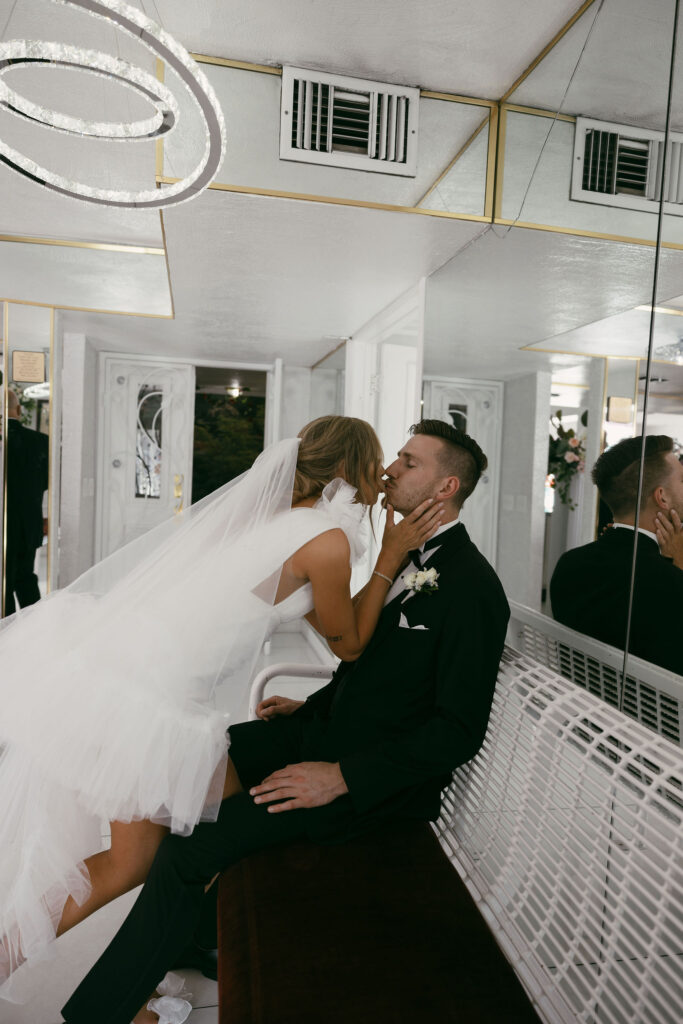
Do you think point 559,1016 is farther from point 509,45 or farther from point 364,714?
point 509,45

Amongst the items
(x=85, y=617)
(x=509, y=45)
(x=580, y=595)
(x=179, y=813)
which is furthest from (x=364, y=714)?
(x=509, y=45)

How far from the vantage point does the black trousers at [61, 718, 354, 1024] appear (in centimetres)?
131

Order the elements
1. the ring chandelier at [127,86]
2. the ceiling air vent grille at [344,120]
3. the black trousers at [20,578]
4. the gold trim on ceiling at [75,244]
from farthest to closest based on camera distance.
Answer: the black trousers at [20,578] → the gold trim on ceiling at [75,244] → the ceiling air vent grille at [344,120] → the ring chandelier at [127,86]

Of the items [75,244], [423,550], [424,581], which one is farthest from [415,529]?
[75,244]

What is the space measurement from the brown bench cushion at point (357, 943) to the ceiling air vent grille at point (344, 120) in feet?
7.33

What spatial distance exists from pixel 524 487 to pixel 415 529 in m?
0.54

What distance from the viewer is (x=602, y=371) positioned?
162 centimetres

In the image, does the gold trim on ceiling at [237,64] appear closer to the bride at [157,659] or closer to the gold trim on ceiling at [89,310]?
the bride at [157,659]

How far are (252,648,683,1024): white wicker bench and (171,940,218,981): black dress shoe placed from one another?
729mm

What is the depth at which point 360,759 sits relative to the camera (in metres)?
1.46

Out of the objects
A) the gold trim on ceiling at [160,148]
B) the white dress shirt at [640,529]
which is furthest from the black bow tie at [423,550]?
the gold trim on ceiling at [160,148]

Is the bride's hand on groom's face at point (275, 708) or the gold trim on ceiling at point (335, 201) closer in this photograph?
the bride's hand on groom's face at point (275, 708)

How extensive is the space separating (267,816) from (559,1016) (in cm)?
67

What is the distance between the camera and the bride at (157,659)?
143 cm
